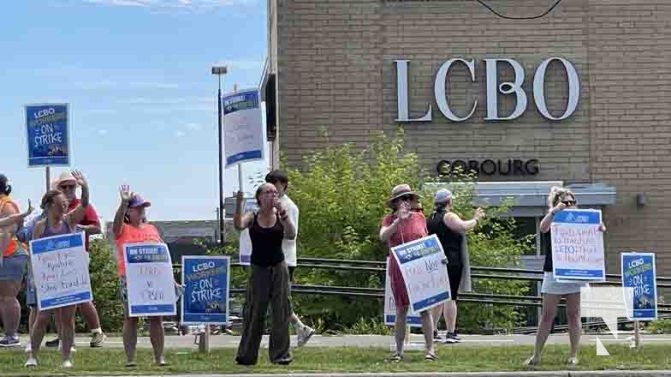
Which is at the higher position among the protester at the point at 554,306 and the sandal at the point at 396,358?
the protester at the point at 554,306

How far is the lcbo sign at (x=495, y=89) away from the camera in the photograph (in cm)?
2372

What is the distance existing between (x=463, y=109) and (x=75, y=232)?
14.4 m

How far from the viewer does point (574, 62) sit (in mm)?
23969

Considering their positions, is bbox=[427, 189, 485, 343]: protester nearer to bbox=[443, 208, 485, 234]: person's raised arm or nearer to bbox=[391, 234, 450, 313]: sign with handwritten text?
bbox=[443, 208, 485, 234]: person's raised arm

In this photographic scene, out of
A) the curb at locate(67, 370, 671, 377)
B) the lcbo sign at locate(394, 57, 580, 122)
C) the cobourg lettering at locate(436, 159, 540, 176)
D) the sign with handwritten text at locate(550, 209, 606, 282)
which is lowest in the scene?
the curb at locate(67, 370, 671, 377)

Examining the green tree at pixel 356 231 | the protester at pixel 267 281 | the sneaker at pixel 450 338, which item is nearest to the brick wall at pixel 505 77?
the green tree at pixel 356 231

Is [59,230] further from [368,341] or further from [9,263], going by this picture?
[368,341]

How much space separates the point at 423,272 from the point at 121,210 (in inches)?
117

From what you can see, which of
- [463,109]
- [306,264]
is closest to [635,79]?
[463,109]

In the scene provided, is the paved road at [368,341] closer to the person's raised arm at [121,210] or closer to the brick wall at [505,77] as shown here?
the person's raised arm at [121,210]

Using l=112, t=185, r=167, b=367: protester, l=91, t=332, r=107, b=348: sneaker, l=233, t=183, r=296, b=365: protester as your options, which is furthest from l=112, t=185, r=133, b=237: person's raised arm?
l=91, t=332, r=107, b=348: sneaker

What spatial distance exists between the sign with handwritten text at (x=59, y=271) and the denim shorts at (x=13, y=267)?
4.09ft

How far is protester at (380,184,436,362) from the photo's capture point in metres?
10.9

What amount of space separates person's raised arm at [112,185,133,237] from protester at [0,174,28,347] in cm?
122
